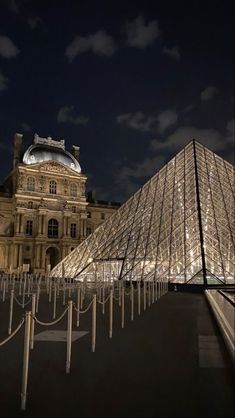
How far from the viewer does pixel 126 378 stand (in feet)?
12.3

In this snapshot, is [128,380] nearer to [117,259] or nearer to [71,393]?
[71,393]

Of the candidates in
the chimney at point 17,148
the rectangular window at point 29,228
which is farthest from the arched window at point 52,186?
the chimney at point 17,148

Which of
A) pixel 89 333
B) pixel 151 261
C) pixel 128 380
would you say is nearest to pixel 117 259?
pixel 151 261

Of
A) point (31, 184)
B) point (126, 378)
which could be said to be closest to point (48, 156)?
point (31, 184)

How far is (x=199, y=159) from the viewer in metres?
25.5

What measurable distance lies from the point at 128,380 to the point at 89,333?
288cm

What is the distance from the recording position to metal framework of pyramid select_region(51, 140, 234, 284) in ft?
59.6

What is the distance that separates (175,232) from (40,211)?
30446mm

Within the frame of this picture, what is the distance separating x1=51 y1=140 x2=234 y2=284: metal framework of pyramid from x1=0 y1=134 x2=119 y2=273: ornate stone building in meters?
19.1

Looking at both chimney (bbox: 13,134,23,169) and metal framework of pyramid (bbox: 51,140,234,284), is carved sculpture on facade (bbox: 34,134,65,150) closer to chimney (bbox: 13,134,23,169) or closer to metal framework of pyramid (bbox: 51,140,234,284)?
chimney (bbox: 13,134,23,169)

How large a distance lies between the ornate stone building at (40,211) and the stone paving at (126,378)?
1574 inches

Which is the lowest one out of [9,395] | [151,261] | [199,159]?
[9,395]

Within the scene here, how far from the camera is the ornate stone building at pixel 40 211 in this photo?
46.1 metres

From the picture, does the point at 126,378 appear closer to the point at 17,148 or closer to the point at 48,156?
the point at 48,156
